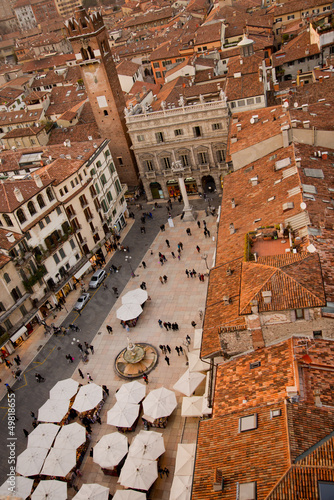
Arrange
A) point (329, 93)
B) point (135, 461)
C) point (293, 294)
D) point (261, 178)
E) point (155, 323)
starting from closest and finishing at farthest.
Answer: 1. point (293, 294)
2. point (135, 461)
3. point (261, 178)
4. point (155, 323)
5. point (329, 93)

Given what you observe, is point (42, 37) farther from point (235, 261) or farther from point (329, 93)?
point (235, 261)

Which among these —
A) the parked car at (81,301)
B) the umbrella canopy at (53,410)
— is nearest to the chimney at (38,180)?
the parked car at (81,301)

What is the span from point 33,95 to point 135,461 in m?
95.8

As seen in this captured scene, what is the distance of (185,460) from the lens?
29.9 meters

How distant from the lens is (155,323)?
4725 centimetres

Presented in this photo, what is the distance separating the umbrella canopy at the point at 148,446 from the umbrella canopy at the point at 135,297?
678 inches

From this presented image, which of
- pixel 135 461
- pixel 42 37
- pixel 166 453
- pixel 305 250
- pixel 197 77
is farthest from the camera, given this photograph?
pixel 42 37

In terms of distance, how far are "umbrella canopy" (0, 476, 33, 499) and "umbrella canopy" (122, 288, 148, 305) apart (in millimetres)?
20419

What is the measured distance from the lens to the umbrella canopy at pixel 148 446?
1249 inches

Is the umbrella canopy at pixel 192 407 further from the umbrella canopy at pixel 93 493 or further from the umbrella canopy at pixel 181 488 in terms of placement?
the umbrella canopy at pixel 93 493

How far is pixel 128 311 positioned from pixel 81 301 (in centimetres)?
841

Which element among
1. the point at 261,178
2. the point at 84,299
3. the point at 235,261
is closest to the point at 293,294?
the point at 235,261

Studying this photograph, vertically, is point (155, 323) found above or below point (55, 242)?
below

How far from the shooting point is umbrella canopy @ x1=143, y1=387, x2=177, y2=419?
35062mm
